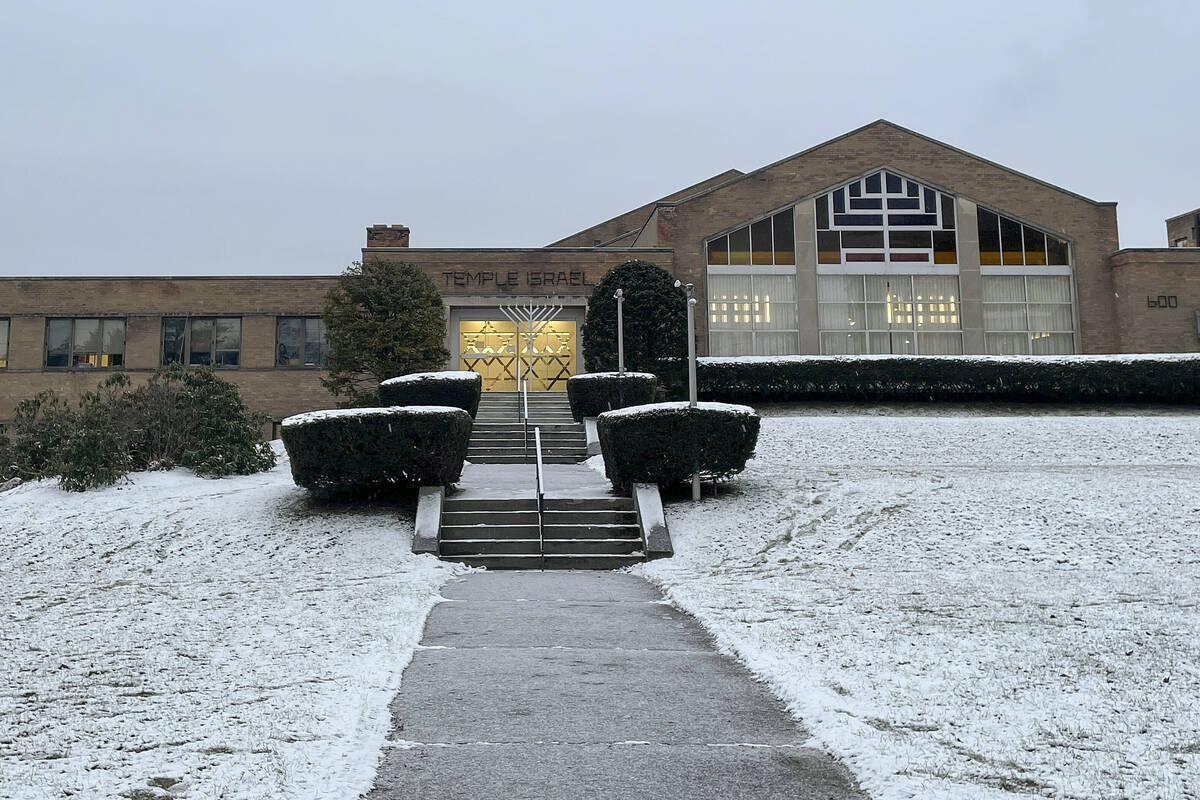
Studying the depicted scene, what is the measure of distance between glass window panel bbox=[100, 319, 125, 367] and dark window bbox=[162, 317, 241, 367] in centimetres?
124

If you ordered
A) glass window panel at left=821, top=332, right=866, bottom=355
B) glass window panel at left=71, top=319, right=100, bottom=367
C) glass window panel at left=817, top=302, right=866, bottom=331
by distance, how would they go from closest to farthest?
glass window panel at left=71, top=319, right=100, bottom=367, glass window panel at left=821, top=332, right=866, bottom=355, glass window panel at left=817, top=302, right=866, bottom=331

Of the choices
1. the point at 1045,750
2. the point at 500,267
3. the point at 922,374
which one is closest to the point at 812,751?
the point at 1045,750

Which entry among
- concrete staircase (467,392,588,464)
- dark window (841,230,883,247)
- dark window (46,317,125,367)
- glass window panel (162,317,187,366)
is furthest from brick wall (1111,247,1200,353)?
dark window (46,317,125,367)

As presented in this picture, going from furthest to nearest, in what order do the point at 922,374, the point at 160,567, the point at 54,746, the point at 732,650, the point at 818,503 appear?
the point at 922,374 → the point at 818,503 → the point at 160,567 → the point at 732,650 → the point at 54,746

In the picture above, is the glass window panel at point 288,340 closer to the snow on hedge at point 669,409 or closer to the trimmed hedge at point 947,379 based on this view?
the trimmed hedge at point 947,379

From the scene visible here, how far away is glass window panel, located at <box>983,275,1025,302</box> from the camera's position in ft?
95.5

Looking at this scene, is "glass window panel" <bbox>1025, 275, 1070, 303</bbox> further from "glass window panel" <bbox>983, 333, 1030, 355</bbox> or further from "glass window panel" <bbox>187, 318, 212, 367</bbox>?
"glass window panel" <bbox>187, 318, 212, 367</bbox>

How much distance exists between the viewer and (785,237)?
29016 mm

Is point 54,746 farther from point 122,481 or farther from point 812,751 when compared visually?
point 122,481

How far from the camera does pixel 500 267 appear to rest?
28641 mm

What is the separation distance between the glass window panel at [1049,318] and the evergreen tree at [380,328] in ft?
59.7

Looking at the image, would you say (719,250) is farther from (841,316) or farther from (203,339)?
(203,339)

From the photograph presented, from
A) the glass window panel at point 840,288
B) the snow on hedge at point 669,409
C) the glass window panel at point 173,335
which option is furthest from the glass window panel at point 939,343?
the glass window panel at point 173,335

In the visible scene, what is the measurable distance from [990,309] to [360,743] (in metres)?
28.3
